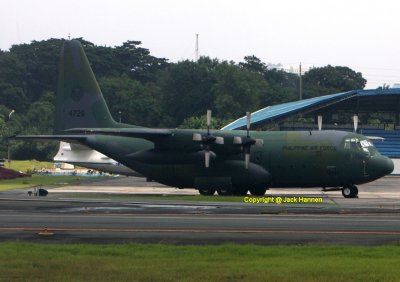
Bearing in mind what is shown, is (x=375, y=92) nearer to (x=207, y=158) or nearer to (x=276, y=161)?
(x=276, y=161)

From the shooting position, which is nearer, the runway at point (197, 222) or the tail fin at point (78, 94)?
the runway at point (197, 222)

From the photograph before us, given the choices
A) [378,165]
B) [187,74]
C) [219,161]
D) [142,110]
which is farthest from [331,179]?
[187,74]

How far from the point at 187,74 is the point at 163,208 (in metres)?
104

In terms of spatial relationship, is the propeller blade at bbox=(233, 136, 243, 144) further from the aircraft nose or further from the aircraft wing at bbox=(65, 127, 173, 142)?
the aircraft nose

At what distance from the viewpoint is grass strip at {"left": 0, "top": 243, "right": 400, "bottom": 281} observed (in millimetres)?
16938

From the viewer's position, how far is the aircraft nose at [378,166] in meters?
45.1

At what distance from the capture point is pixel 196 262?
18.9 m

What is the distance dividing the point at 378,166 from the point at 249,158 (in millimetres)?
7634

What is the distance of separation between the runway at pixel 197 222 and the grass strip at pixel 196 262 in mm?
1716

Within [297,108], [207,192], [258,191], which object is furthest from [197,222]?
[297,108]

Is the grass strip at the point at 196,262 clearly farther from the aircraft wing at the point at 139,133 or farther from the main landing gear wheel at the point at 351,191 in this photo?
the main landing gear wheel at the point at 351,191

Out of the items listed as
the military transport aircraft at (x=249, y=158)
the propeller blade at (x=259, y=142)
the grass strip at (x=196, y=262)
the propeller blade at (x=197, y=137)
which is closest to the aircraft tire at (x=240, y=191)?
the military transport aircraft at (x=249, y=158)

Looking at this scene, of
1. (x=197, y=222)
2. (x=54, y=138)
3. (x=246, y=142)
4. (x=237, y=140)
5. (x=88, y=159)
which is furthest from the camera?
(x=88, y=159)

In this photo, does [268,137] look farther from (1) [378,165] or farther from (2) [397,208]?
(2) [397,208]
